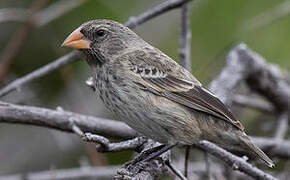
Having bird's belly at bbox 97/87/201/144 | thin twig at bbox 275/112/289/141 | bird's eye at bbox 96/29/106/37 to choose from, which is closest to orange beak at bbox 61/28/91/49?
bird's eye at bbox 96/29/106/37

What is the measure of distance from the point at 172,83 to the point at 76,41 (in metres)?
0.83

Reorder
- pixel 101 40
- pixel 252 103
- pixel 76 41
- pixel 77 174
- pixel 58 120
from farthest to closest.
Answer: pixel 252 103 < pixel 77 174 < pixel 101 40 < pixel 76 41 < pixel 58 120

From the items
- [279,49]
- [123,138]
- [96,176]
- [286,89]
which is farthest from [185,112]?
[279,49]

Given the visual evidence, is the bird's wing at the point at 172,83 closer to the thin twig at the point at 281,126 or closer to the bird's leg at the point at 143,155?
the bird's leg at the point at 143,155

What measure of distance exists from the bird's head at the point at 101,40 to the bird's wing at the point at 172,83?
0.15m

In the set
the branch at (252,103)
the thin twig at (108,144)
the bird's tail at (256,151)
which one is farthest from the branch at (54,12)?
the bird's tail at (256,151)

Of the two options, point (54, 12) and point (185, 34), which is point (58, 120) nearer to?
point (185, 34)

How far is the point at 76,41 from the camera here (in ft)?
18.1

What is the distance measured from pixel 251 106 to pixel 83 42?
81.2 inches

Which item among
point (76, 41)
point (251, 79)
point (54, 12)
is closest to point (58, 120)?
point (76, 41)

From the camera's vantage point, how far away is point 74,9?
7367mm

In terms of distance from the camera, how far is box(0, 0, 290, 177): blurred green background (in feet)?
23.8

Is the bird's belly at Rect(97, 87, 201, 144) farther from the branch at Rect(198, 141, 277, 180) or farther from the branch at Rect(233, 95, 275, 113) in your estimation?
the branch at Rect(233, 95, 275, 113)

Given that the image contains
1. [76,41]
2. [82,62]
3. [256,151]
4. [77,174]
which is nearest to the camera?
[256,151]
